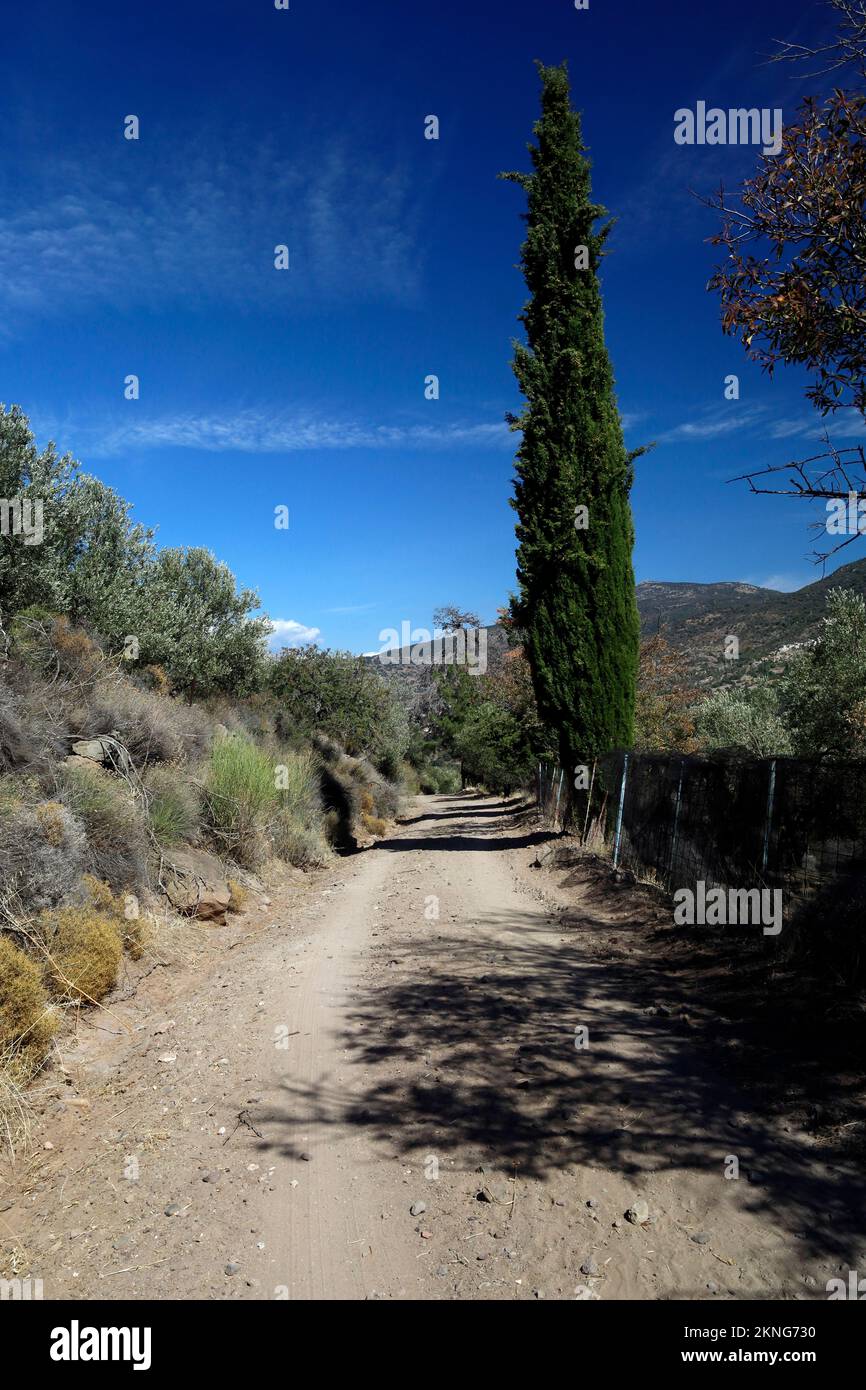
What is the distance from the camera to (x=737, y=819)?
815 cm

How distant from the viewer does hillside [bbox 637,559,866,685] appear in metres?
36.5

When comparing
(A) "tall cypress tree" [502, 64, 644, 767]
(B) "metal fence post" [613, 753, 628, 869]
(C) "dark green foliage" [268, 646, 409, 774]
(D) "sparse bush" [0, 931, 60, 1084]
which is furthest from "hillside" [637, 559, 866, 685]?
(D) "sparse bush" [0, 931, 60, 1084]

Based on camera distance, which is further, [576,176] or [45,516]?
[576,176]

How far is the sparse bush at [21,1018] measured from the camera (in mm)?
5078

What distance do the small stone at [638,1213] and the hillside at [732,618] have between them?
2307cm

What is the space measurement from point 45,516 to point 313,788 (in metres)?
7.87

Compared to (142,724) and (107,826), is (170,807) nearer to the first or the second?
(142,724)

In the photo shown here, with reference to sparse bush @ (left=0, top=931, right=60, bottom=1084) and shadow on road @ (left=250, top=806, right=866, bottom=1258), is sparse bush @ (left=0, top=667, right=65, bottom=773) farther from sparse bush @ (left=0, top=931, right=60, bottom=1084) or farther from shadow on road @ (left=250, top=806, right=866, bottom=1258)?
shadow on road @ (left=250, top=806, right=866, bottom=1258)

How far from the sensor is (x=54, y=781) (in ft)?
26.2

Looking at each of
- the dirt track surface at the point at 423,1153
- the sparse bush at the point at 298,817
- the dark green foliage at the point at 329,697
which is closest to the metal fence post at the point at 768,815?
the dirt track surface at the point at 423,1153

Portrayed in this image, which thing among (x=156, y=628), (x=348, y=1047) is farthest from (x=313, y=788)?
(x=348, y=1047)

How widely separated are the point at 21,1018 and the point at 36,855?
1514 mm

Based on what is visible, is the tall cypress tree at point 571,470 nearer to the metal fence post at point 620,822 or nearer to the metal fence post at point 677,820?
the metal fence post at point 620,822
